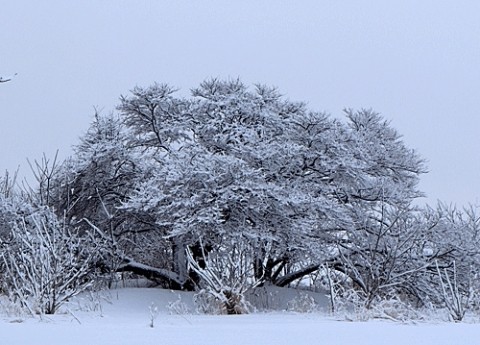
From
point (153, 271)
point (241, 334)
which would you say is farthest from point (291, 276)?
point (241, 334)

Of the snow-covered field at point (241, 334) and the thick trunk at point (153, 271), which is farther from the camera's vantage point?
the thick trunk at point (153, 271)

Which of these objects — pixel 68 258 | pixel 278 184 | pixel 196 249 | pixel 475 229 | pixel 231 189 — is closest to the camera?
pixel 68 258

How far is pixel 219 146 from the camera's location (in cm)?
1677

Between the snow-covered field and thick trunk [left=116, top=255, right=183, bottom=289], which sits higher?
thick trunk [left=116, top=255, right=183, bottom=289]

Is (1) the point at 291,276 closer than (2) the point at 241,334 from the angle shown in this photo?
No

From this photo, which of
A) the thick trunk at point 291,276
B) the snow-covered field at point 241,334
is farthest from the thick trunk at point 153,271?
the snow-covered field at point 241,334

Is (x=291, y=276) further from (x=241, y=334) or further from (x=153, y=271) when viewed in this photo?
(x=241, y=334)

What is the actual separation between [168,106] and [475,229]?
31.1 feet

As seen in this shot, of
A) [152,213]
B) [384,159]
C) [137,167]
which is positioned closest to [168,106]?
[137,167]

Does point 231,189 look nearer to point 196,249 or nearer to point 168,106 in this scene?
point 196,249

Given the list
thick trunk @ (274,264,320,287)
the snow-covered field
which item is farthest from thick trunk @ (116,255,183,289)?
the snow-covered field

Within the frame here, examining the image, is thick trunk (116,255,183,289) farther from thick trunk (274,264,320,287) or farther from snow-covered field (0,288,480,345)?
snow-covered field (0,288,480,345)

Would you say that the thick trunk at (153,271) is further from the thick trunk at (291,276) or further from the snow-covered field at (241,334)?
the snow-covered field at (241,334)

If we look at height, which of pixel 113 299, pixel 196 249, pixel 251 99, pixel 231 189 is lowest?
pixel 113 299
